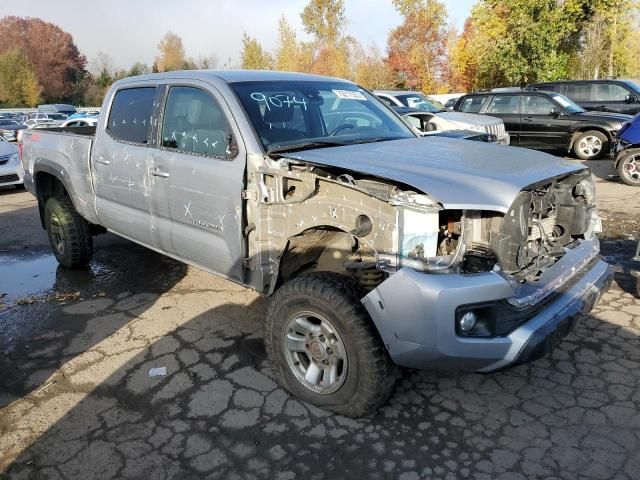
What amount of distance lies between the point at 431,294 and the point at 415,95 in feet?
44.0

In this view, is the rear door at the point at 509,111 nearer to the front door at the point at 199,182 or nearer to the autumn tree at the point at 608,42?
the front door at the point at 199,182

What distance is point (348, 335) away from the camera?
2.74 m

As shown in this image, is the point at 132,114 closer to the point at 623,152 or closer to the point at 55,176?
the point at 55,176

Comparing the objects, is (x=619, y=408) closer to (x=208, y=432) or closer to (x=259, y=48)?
(x=208, y=432)

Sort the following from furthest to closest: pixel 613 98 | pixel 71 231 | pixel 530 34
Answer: pixel 530 34 → pixel 613 98 → pixel 71 231

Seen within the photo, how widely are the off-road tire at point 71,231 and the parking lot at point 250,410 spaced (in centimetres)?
97

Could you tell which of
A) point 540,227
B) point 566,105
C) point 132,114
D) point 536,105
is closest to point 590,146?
point 566,105

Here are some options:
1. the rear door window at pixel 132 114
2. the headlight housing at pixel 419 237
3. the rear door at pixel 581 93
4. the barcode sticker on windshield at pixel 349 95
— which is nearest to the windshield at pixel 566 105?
the rear door at pixel 581 93

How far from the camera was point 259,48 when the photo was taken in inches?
1314

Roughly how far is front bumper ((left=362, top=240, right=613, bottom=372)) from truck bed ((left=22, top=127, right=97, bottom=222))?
341 centimetres

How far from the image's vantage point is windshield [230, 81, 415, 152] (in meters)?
3.53

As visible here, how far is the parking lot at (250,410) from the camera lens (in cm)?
263

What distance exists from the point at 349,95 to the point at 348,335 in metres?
2.26

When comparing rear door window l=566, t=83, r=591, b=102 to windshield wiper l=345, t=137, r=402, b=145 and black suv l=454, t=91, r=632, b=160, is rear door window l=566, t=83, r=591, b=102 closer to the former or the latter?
black suv l=454, t=91, r=632, b=160
